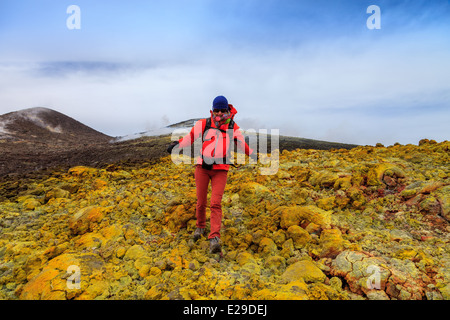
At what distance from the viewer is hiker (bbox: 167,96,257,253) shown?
3.67 m

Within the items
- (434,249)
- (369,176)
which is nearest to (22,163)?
(369,176)

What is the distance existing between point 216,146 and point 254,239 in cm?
155

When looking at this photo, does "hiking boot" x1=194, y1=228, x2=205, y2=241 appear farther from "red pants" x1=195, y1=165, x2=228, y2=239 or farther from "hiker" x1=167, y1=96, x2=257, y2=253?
"hiker" x1=167, y1=96, x2=257, y2=253

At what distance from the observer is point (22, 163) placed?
41.6 feet

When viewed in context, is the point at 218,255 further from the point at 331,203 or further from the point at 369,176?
the point at 369,176

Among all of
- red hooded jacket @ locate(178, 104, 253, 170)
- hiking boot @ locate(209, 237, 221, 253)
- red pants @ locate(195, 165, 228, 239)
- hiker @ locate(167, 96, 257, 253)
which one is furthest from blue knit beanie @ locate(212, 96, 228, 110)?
hiking boot @ locate(209, 237, 221, 253)

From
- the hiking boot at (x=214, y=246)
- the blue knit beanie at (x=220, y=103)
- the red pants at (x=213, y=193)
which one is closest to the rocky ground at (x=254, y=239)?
the hiking boot at (x=214, y=246)

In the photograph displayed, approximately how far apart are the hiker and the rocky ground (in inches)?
19.0

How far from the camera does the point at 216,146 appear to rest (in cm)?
367

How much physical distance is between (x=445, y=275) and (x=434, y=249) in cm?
55

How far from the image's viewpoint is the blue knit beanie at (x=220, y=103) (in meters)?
3.65

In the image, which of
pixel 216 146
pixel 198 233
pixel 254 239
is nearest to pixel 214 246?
pixel 198 233

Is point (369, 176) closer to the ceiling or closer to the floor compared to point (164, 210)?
closer to the ceiling
